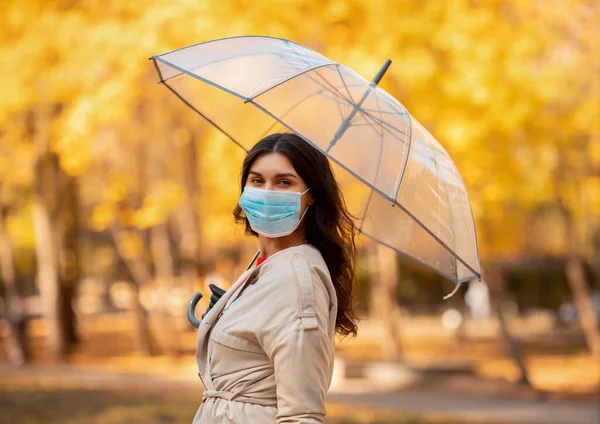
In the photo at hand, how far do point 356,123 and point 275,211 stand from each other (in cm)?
73

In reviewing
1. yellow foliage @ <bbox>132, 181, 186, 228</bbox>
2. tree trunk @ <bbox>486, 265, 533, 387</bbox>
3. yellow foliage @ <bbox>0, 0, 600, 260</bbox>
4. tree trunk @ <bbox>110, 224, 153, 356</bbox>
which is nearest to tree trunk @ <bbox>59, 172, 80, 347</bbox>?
tree trunk @ <bbox>110, 224, 153, 356</bbox>

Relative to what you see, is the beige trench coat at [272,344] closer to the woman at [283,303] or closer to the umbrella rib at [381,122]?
the woman at [283,303]

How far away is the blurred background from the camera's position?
11.7m

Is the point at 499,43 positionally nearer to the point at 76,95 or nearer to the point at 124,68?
the point at 124,68

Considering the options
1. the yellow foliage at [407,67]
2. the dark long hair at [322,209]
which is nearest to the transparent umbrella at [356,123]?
the dark long hair at [322,209]

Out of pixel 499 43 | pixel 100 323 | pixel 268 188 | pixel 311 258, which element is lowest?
pixel 100 323

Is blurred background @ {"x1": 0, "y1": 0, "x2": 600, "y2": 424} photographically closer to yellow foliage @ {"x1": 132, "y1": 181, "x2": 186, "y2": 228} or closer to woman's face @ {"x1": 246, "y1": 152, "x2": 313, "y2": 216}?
yellow foliage @ {"x1": 132, "y1": 181, "x2": 186, "y2": 228}

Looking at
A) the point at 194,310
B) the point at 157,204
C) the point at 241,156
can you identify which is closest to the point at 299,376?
the point at 194,310

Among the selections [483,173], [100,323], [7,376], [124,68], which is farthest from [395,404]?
[100,323]

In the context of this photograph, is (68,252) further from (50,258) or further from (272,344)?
(272,344)

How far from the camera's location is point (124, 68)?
13461 mm

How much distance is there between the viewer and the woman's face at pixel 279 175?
2.72 m

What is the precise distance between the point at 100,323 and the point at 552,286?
1683 cm

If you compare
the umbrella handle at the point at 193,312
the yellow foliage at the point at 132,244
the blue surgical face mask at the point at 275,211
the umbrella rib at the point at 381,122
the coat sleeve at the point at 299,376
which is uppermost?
the umbrella rib at the point at 381,122
